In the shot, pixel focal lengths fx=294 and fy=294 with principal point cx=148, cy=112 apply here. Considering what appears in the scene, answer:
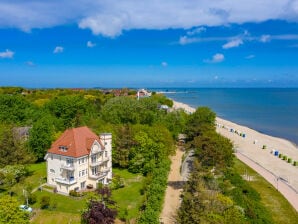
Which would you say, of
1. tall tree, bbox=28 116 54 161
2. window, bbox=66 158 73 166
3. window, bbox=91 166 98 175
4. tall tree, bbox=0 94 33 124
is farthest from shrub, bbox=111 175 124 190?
tall tree, bbox=0 94 33 124

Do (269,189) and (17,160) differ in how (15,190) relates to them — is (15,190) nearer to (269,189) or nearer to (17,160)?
(17,160)

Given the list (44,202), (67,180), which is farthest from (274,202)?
Answer: (44,202)

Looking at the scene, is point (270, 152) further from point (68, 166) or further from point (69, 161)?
point (68, 166)

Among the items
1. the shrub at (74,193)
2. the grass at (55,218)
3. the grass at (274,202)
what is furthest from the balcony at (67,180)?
the grass at (274,202)

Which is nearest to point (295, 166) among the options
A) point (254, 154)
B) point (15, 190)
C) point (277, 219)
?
point (254, 154)

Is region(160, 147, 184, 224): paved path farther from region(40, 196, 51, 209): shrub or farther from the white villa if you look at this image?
region(40, 196, 51, 209): shrub

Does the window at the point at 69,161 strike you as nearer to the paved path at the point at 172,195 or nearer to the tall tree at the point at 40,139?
the tall tree at the point at 40,139
